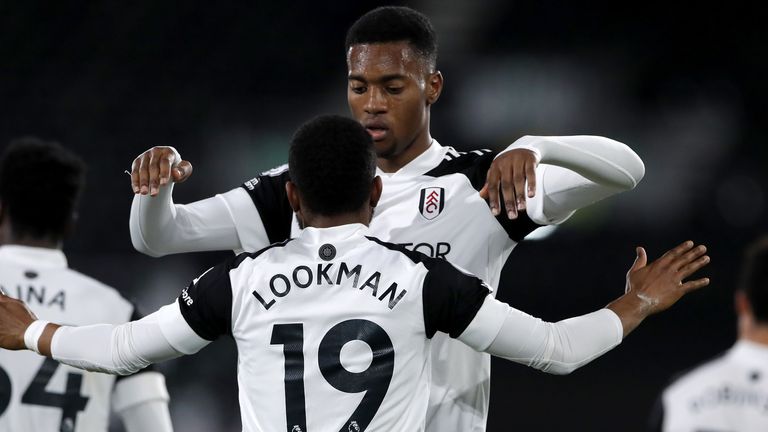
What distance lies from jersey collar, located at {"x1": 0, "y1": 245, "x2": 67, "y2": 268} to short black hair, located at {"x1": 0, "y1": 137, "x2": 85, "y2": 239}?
0.18 ft

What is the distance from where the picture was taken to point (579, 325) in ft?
9.24

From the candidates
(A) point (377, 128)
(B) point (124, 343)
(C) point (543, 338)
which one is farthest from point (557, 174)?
(B) point (124, 343)

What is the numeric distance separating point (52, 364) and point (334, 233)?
52.6 inches

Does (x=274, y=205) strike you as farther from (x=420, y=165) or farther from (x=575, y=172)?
(x=575, y=172)

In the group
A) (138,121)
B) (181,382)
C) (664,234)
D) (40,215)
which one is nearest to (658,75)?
(664,234)

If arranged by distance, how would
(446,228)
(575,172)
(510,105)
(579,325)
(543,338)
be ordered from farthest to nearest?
(510,105) < (446,228) < (575,172) < (579,325) < (543,338)

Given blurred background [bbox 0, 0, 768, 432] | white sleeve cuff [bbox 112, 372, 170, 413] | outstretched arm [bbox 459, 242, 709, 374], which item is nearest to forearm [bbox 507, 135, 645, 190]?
outstretched arm [bbox 459, 242, 709, 374]

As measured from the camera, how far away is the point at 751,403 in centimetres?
246

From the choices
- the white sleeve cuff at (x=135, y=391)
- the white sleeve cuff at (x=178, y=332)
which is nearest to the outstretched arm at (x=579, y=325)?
the white sleeve cuff at (x=178, y=332)

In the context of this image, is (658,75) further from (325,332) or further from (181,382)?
(325,332)

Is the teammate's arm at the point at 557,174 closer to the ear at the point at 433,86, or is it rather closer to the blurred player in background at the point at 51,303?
the ear at the point at 433,86

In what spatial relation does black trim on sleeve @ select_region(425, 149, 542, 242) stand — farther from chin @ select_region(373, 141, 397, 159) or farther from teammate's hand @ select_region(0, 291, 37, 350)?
teammate's hand @ select_region(0, 291, 37, 350)

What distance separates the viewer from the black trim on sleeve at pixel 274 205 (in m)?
3.34

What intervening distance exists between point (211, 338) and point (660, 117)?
389 inches
